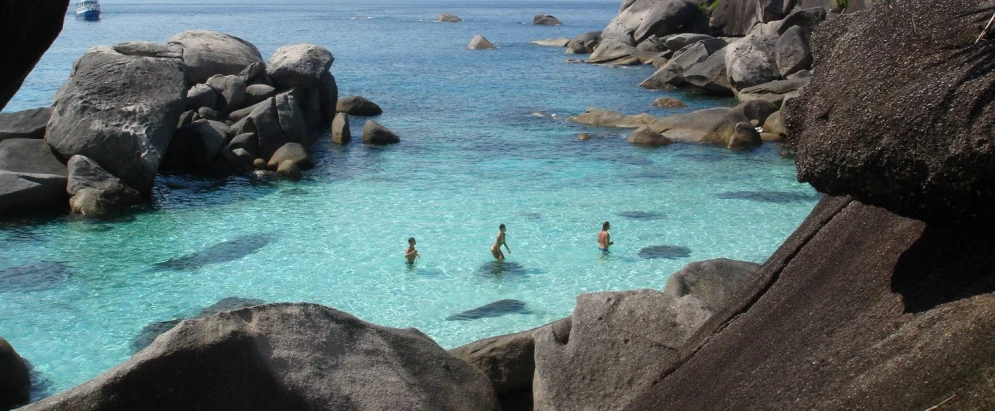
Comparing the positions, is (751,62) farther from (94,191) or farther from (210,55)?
(94,191)

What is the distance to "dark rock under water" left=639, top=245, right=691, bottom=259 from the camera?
17375 mm

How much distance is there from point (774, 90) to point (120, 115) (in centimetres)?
2125

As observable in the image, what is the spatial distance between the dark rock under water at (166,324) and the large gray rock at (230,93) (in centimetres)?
1238

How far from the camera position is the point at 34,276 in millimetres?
16406

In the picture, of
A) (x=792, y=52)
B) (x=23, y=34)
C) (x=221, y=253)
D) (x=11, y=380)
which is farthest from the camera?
(x=792, y=52)

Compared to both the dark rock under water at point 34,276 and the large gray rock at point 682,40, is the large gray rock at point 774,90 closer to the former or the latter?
the large gray rock at point 682,40

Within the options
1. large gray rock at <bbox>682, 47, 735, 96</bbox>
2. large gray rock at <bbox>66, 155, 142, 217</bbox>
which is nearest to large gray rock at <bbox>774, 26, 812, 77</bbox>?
large gray rock at <bbox>682, 47, 735, 96</bbox>

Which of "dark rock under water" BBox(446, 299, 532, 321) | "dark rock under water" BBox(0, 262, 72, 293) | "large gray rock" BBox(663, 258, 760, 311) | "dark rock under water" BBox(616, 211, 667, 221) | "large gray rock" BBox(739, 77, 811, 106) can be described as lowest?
"dark rock under water" BBox(0, 262, 72, 293)

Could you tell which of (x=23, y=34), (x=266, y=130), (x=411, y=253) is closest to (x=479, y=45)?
(x=266, y=130)

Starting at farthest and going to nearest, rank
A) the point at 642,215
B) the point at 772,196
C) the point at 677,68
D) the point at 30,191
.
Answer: the point at 677,68 < the point at 772,196 < the point at 642,215 < the point at 30,191

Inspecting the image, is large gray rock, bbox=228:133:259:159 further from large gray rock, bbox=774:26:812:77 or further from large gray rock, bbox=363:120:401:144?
large gray rock, bbox=774:26:812:77

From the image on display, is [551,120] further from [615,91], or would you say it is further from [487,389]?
[487,389]

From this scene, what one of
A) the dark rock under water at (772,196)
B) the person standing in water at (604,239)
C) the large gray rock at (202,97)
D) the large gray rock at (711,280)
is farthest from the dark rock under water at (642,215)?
the large gray rock at (202,97)

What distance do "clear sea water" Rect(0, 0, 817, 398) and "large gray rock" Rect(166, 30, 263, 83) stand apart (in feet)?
13.7
